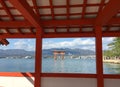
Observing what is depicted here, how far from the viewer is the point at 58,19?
567 centimetres

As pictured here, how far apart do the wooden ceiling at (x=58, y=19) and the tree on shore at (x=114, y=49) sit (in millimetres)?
16336

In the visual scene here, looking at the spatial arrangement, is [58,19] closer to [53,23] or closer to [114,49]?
[53,23]

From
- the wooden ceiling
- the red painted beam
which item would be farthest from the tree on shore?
the red painted beam

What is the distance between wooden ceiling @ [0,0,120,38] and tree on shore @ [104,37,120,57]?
16336 millimetres

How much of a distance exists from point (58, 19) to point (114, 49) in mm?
17928

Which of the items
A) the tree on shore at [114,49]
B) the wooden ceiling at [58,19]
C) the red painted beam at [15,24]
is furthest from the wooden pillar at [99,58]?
the tree on shore at [114,49]

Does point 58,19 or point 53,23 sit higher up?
point 58,19

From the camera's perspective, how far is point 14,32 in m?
6.38

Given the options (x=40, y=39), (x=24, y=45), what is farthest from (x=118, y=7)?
(x=24, y=45)

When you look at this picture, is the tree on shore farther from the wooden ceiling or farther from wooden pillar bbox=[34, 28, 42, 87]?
wooden pillar bbox=[34, 28, 42, 87]

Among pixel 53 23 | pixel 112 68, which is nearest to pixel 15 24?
pixel 53 23

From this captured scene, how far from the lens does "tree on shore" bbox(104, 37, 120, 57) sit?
21509mm

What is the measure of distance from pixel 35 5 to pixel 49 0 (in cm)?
43

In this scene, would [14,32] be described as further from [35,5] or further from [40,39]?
[35,5]
